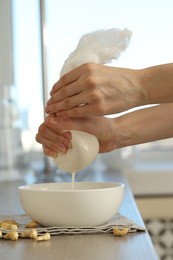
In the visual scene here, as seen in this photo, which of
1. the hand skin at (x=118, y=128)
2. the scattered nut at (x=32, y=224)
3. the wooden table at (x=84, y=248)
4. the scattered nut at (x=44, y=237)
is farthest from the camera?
the hand skin at (x=118, y=128)

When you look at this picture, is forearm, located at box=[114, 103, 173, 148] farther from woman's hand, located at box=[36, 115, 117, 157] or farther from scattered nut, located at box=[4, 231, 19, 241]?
scattered nut, located at box=[4, 231, 19, 241]

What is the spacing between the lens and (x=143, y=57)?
9.09 ft

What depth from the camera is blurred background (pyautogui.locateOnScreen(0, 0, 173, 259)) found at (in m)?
2.77

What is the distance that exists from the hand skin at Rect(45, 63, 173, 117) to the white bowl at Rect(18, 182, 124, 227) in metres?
0.15

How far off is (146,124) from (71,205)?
0.57 metres

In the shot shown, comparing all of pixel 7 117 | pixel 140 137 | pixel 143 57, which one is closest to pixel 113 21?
pixel 143 57

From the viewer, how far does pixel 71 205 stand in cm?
108

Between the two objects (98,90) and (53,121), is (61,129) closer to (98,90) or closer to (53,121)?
(53,121)

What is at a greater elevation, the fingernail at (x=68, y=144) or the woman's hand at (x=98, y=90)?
the woman's hand at (x=98, y=90)

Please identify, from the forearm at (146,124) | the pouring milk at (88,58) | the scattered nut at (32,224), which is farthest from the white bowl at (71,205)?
the forearm at (146,124)

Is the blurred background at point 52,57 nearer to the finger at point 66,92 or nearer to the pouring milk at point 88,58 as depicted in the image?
the pouring milk at point 88,58

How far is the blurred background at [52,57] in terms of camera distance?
2771 mm

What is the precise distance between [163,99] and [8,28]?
5.92ft

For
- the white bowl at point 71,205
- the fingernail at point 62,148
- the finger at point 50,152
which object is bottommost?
the white bowl at point 71,205
